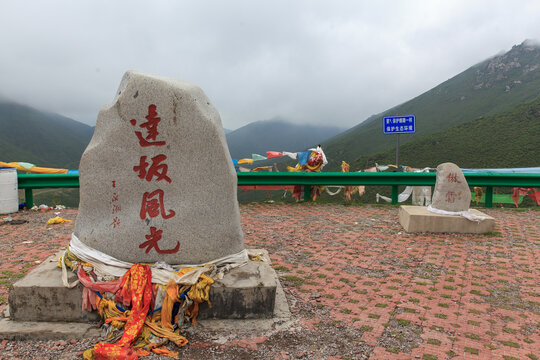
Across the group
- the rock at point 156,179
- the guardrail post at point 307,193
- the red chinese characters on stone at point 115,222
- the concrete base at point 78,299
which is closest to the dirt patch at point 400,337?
the concrete base at point 78,299

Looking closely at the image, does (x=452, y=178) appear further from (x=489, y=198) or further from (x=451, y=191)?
(x=489, y=198)

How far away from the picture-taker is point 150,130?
3.79 metres

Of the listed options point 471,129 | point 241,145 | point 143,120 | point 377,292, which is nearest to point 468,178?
point 377,292

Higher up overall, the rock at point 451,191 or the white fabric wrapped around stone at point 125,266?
the rock at point 451,191

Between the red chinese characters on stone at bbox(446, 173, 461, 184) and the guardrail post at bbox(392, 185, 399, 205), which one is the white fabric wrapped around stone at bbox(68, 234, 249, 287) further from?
the guardrail post at bbox(392, 185, 399, 205)

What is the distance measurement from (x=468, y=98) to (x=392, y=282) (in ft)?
364

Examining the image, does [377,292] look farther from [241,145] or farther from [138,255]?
[241,145]

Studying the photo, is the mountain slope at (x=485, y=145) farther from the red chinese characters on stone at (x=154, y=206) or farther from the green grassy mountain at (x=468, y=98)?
the red chinese characters on stone at (x=154, y=206)

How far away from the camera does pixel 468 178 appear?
8742 mm

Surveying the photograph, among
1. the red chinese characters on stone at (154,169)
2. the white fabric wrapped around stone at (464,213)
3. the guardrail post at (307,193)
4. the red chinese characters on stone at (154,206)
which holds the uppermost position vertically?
the red chinese characters on stone at (154,169)

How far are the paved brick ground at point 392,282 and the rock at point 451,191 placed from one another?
2.19ft

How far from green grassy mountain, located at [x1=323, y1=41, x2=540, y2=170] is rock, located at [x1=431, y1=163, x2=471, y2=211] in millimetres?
76645

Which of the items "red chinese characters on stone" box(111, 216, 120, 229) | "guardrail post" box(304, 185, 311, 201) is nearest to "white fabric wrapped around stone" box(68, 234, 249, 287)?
"red chinese characters on stone" box(111, 216, 120, 229)

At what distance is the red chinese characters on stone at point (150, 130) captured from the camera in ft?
12.4
